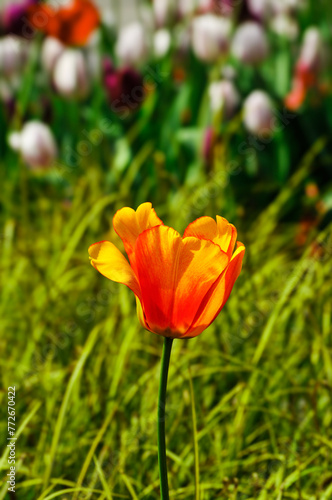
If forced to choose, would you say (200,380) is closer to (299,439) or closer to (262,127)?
(299,439)

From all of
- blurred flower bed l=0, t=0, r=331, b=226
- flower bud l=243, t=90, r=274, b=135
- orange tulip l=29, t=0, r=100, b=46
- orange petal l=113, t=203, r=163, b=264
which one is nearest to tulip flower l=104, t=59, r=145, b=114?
blurred flower bed l=0, t=0, r=331, b=226

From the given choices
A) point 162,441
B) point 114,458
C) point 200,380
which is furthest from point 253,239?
point 162,441

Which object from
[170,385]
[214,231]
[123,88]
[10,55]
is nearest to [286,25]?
[123,88]

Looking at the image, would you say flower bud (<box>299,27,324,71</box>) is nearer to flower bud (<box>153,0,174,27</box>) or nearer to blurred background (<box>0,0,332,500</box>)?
blurred background (<box>0,0,332,500</box>)

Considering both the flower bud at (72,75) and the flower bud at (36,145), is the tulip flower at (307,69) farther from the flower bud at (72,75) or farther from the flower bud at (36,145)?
the flower bud at (36,145)

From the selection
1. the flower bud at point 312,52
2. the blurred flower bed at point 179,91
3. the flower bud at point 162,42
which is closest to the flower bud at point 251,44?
the blurred flower bed at point 179,91

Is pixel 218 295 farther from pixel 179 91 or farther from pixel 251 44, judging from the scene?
pixel 179 91

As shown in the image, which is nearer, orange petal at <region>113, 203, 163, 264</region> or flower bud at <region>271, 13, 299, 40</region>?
orange petal at <region>113, 203, 163, 264</region>
